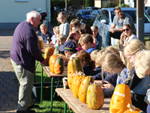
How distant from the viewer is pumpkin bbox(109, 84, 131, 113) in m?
4.03

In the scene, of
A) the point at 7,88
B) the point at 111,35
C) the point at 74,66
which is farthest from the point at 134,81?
the point at 111,35

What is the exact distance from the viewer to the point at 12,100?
831 centimetres

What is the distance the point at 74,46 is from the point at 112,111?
11.3 feet

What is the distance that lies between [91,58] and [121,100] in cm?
213

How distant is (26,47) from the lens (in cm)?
672

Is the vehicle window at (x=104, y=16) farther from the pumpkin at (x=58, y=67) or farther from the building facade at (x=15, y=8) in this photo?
the pumpkin at (x=58, y=67)

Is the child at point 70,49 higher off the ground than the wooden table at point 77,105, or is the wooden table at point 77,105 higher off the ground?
the child at point 70,49

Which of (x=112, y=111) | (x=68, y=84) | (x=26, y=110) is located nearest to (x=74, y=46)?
(x=26, y=110)

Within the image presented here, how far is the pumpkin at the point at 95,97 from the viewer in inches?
173

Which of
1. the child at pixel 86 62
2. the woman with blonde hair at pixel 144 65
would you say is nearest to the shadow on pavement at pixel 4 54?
the child at pixel 86 62

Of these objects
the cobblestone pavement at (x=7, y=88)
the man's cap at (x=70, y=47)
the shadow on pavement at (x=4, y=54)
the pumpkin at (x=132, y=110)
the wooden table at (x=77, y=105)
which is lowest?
the shadow on pavement at (x=4, y=54)

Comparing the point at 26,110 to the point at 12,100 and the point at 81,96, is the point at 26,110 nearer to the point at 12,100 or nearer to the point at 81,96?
the point at 12,100

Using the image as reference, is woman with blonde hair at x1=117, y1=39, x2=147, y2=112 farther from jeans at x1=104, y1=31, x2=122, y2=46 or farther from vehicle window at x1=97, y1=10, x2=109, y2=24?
vehicle window at x1=97, y1=10, x2=109, y2=24

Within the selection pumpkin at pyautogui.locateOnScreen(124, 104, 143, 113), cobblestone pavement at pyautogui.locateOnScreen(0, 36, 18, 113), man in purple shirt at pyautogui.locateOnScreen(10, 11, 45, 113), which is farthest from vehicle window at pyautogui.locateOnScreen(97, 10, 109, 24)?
pumpkin at pyautogui.locateOnScreen(124, 104, 143, 113)
